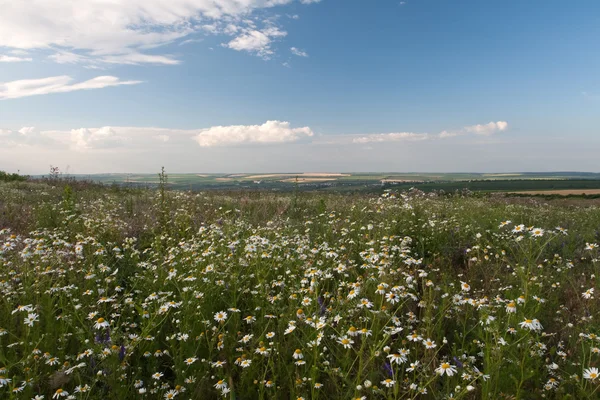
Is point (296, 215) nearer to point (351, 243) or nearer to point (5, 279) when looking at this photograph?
point (351, 243)

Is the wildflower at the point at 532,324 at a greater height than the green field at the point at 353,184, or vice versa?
the green field at the point at 353,184

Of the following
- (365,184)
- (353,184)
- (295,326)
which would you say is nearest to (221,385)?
(295,326)

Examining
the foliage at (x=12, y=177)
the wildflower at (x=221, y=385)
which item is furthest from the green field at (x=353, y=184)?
the wildflower at (x=221, y=385)

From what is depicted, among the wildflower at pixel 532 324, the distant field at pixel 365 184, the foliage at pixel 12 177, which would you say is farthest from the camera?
the foliage at pixel 12 177

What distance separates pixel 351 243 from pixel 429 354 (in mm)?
2558

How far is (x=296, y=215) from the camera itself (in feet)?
31.2

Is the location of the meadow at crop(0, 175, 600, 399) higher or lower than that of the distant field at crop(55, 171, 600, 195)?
Result: lower

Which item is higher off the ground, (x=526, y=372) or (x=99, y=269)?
(x=99, y=269)

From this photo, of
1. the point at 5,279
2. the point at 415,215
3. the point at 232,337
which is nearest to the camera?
the point at 232,337

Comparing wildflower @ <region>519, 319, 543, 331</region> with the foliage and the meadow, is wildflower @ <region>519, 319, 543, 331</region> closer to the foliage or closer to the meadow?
the meadow

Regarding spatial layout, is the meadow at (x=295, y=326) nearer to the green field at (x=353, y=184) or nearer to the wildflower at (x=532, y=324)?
the wildflower at (x=532, y=324)

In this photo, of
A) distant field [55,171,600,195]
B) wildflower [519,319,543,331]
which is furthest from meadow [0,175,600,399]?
distant field [55,171,600,195]

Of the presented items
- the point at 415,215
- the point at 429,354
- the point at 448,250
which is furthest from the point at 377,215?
the point at 429,354

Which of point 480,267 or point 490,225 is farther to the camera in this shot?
point 490,225
